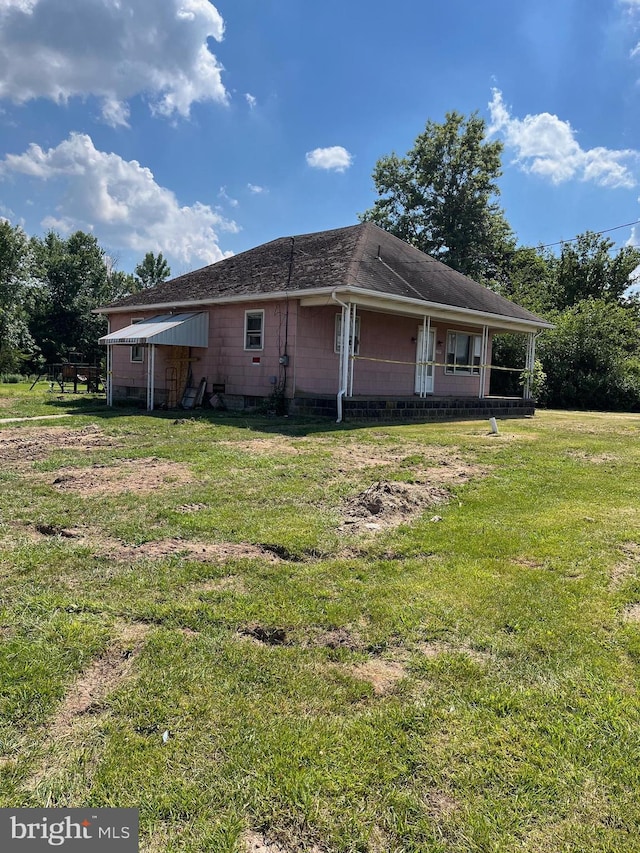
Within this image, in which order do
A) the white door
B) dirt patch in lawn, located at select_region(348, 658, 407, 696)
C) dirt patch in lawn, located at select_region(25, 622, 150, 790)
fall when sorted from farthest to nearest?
1. the white door
2. dirt patch in lawn, located at select_region(348, 658, 407, 696)
3. dirt patch in lawn, located at select_region(25, 622, 150, 790)

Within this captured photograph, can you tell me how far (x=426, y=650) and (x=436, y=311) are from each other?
13.9 m

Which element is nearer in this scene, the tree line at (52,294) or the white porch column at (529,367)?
the white porch column at (529,367)

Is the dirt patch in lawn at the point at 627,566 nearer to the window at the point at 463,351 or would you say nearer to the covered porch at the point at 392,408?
the covered porch at the point at 392,408

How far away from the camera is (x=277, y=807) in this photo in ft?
5.93

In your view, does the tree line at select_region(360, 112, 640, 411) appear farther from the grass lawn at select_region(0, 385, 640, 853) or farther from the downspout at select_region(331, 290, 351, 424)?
the grass lawn at select_region(0, 385, 640, 853)

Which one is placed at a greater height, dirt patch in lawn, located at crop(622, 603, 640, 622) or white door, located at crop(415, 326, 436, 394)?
white door, located at crop(415, 326, 436, 394)

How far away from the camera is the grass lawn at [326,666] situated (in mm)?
1817

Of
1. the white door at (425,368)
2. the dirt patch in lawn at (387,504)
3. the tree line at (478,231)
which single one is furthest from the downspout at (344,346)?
the tree line at (478,231)

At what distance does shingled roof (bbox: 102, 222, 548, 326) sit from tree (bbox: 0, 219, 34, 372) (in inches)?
638

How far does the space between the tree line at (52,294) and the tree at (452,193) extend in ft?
73.1

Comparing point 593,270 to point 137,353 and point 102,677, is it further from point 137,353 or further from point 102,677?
point 102,677

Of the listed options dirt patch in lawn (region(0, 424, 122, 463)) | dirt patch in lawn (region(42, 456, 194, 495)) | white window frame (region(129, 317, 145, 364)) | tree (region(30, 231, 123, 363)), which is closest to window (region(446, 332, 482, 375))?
white window frame (region(129, 317, 145, 364))

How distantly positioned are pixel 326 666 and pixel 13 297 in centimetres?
4078

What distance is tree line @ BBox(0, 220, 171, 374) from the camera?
35.5 m
